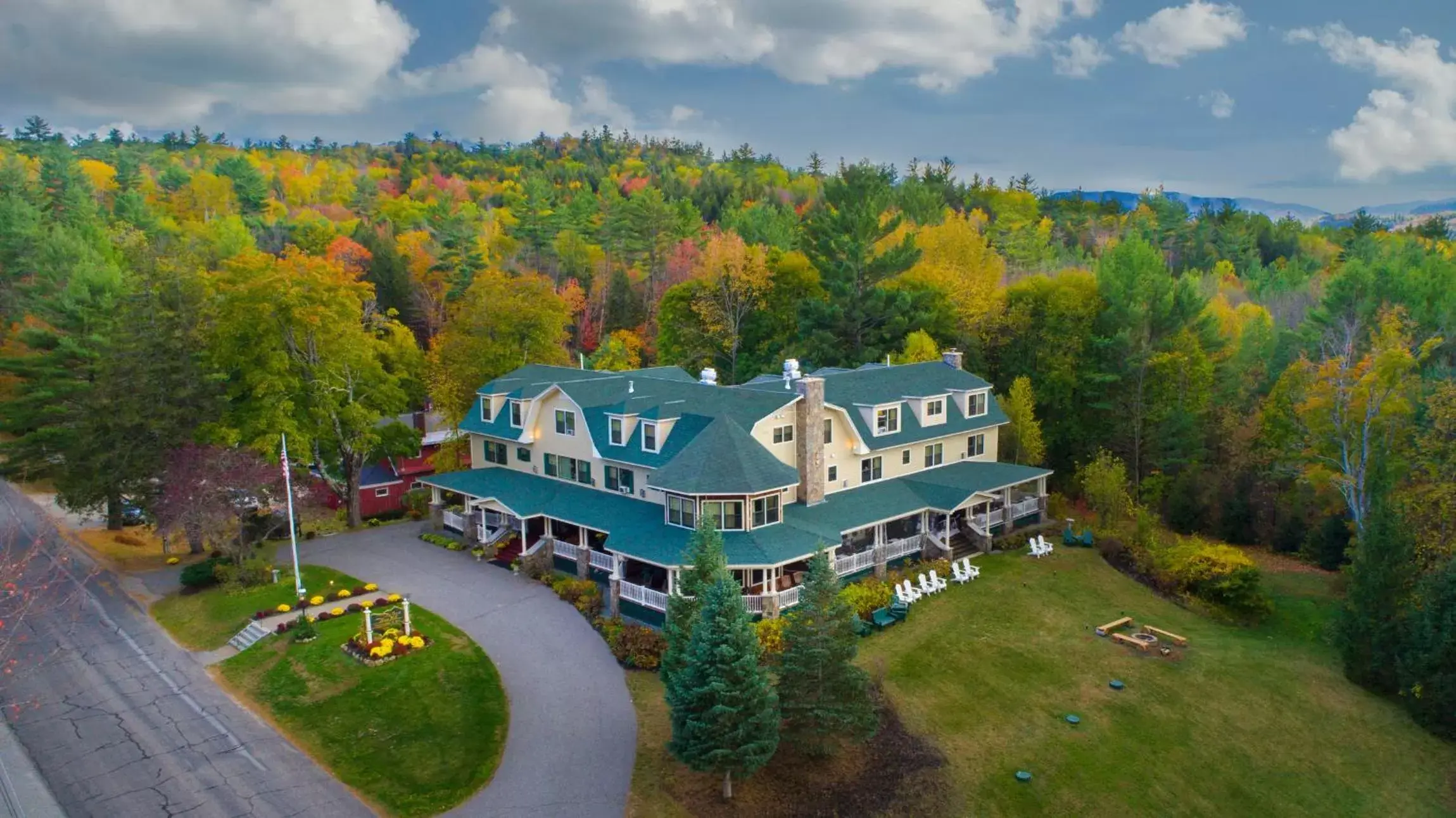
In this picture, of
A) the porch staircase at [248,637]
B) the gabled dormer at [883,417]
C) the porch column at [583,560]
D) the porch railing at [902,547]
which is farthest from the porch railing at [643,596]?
the gabled dormer at [883,417]

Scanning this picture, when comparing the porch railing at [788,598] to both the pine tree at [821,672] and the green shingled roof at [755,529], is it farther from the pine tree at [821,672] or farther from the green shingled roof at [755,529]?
the pine tree at [821,672]

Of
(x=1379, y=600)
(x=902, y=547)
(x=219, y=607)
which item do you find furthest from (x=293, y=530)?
(x=1379, y=600)

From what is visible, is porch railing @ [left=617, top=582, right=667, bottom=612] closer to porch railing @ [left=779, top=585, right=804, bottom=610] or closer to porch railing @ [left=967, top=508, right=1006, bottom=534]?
porch railing @ [left=779, top=585, right=804, bottom=610]

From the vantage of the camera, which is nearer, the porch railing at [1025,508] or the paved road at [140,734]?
the paved road at [140,734]

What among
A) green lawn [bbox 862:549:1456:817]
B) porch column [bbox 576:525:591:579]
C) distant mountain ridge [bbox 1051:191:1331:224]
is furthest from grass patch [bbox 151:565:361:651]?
distant mountain ridge [bbox 1051:191:1331:224]

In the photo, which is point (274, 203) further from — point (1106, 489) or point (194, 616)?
point (1106, 489)

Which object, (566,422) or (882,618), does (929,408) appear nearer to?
(882,618)
